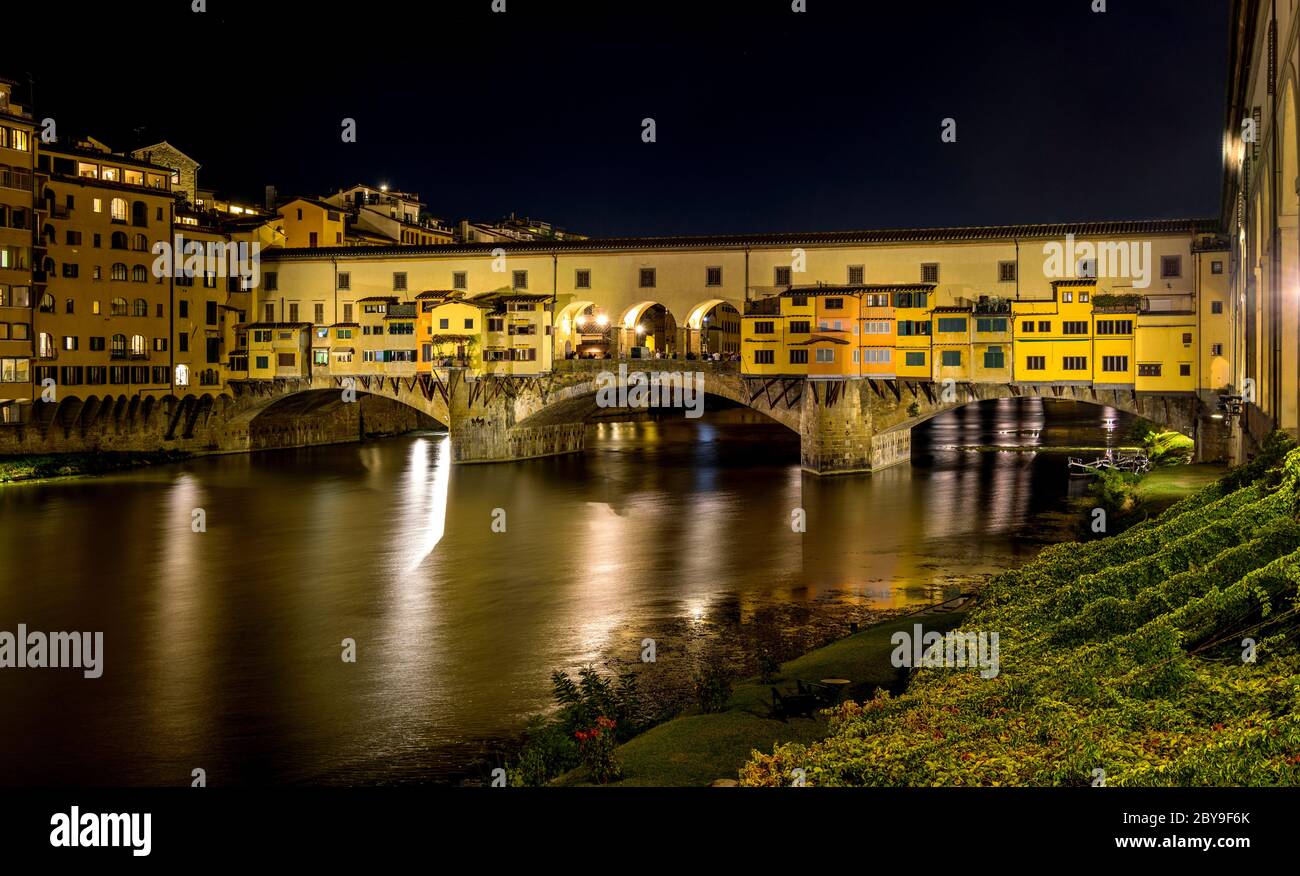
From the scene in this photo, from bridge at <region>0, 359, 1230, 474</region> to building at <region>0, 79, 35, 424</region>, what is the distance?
3.77m

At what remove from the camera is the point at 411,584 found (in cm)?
2538

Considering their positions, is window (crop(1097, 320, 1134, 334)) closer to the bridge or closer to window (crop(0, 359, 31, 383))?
the bridge

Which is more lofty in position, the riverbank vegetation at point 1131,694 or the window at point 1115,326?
the window at point 1115,326

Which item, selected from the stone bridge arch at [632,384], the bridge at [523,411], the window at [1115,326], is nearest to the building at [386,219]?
the bridge at [523,411]

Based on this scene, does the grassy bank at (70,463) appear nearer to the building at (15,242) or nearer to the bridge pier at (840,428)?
the building at (15,242)

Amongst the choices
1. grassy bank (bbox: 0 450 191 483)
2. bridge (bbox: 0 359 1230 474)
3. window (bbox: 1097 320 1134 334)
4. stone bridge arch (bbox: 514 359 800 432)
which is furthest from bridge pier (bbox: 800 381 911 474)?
grassy bank (bbox: 0 450 191 483)

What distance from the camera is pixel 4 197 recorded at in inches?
1625

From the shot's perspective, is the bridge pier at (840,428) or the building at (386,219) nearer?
the bridge pier at (840,428)

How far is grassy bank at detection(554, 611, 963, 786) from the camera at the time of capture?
11109 millimetres

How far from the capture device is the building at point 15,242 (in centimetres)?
4119

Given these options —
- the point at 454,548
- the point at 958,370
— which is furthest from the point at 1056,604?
the point at 958,370

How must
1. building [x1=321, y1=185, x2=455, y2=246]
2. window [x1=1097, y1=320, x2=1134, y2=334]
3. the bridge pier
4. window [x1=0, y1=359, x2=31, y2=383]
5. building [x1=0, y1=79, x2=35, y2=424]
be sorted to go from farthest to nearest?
building [x1=321, y1=185, x2=455, y2=246] → the bridge pier → window [x1=0, y1=359, x2=31, y2=383] → building [x1=0, y1=79, x2=35, y2=424] → window [x1=1097, y1=320, x2=1134, y2=334]

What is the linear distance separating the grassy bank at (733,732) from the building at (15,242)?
122ft
